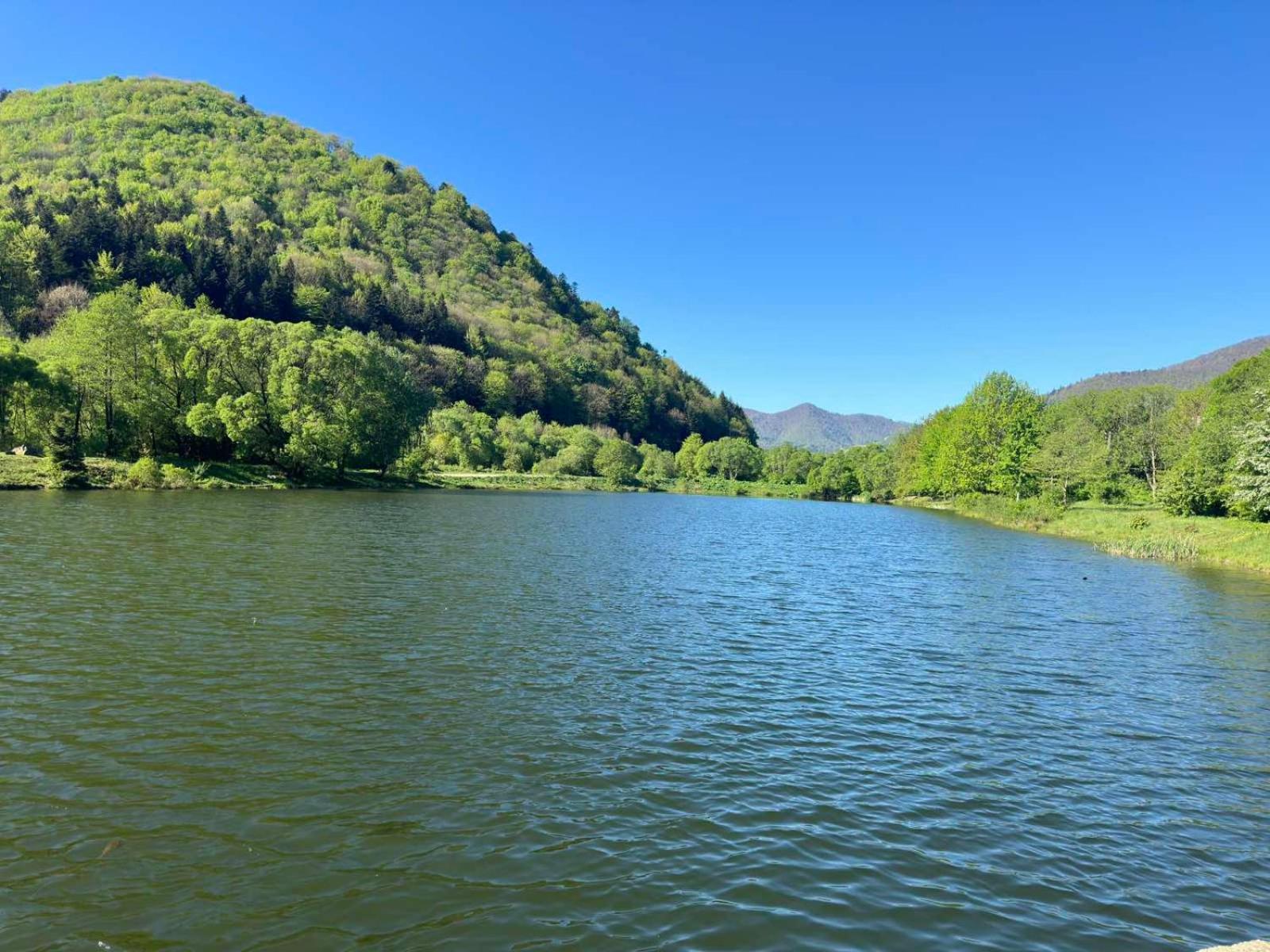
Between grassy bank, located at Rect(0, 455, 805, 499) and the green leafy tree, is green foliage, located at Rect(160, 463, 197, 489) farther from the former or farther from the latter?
the green leafy tree

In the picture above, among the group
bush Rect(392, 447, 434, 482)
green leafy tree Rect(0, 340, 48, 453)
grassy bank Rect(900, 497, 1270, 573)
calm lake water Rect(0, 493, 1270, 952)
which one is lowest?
calm lake water Rect(0, 493, 1270, 952)

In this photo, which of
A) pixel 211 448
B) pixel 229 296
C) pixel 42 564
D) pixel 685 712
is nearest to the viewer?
pixel 685 712

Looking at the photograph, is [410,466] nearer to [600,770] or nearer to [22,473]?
[22,473]

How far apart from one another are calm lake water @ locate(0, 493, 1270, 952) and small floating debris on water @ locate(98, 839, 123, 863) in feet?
0.17

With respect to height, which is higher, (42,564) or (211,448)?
(211,448)

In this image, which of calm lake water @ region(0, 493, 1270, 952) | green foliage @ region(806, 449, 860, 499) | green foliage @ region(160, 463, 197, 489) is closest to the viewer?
calm lake water @ region(0, 493, 1270, 952)

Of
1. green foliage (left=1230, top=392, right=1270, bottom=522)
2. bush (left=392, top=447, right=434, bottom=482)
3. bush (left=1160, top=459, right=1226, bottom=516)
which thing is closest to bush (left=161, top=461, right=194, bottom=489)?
bush (left=392, top=447, right=434, bottom=482)

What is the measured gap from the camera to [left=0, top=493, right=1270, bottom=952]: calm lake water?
352 inches

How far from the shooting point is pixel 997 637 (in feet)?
87.5

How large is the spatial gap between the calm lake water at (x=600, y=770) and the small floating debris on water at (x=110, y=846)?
0.05m

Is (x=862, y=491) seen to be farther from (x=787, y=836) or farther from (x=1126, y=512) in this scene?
(x=787, y=836)

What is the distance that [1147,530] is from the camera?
6875 centimetres

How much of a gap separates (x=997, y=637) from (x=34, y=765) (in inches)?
1131

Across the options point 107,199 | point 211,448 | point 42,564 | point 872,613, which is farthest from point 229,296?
point 872,613
